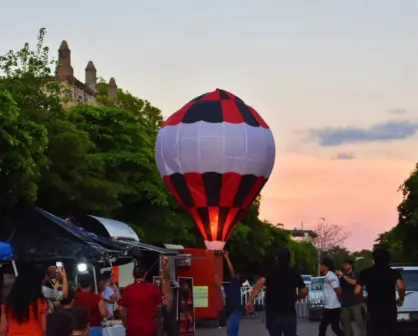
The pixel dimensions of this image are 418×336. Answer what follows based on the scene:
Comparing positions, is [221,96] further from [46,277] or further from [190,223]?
[46,277]

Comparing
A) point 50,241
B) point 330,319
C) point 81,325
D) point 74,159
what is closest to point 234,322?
point 330,319

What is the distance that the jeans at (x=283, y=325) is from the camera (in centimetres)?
1268

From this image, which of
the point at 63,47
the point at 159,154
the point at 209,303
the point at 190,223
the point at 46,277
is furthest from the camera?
the point at 63,47

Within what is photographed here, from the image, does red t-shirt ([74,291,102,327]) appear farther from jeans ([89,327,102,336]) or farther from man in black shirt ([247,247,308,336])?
man in black shirt ([247,247,308,336])

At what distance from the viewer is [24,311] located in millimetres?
9703

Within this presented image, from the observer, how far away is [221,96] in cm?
3331

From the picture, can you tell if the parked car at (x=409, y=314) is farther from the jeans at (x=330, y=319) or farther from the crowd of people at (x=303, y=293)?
the crowd of people at (x=303, y=293)

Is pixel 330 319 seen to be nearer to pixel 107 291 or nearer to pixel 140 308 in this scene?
pixel 107 291

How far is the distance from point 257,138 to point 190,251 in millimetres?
4248

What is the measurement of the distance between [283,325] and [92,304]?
245 centimetres

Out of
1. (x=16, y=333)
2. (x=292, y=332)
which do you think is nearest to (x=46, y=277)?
(x=292, y=332)

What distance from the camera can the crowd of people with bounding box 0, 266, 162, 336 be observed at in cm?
891

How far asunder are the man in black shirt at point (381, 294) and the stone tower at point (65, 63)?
63918 millimetres

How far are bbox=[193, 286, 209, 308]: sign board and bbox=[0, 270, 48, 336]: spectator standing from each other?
1923cm
